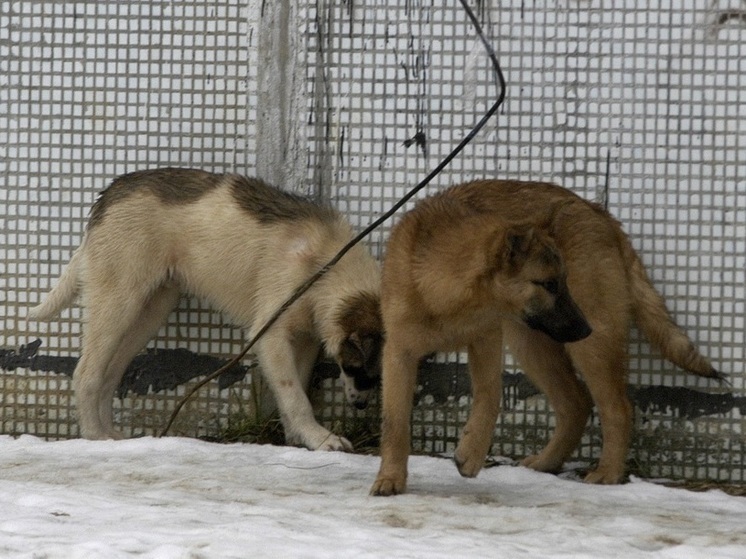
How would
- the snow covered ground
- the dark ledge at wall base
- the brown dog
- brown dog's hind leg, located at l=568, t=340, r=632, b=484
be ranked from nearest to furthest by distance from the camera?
1. the snow covered ground
2. the brown dog
3. brown dog's hind leg, located at l=568, t=340, r=632, b=484
4. the dark ledge at wall base

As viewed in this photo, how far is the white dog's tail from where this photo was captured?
616cm

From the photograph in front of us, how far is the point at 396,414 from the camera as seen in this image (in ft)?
16.4

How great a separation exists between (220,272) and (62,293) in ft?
Result: 2.69

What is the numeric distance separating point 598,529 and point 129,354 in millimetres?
2927

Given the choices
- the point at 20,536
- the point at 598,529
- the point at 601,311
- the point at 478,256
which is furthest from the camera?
the point at 601,311

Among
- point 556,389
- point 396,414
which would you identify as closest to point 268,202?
point 396,414

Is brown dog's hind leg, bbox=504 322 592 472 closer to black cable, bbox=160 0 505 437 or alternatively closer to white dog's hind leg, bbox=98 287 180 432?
black cable, bbox=160 0 505 437

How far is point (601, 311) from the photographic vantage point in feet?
17.5

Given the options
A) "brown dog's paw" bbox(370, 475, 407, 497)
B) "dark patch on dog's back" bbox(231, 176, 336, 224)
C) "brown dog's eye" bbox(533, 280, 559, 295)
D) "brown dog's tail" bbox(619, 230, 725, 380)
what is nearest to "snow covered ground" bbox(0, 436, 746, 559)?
"brown dog's paw" bbox(370, 475, 407, 497)

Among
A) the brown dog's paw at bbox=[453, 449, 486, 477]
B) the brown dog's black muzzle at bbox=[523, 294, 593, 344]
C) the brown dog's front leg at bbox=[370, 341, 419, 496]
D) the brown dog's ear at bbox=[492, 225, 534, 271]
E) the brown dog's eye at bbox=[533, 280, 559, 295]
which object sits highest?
the brown dog's ear at bbox=[492, 225, 534, 271]

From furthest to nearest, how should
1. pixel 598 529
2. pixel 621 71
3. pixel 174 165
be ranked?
pixel 174 165
pixel 621 71
pixel 598 529

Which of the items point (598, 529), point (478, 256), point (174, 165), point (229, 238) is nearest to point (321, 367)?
point (229, 238)

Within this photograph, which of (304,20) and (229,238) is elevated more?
(304,20)

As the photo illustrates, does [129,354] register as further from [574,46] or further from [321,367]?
[574,46]
